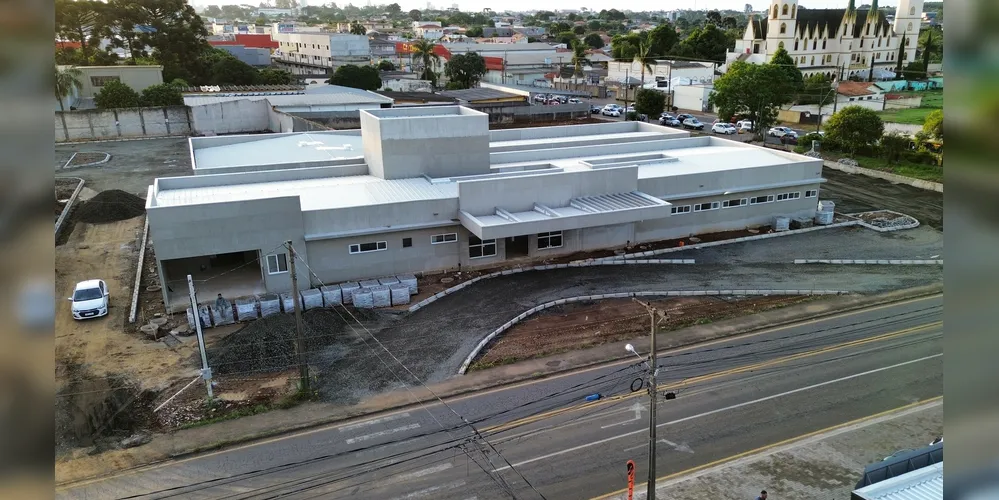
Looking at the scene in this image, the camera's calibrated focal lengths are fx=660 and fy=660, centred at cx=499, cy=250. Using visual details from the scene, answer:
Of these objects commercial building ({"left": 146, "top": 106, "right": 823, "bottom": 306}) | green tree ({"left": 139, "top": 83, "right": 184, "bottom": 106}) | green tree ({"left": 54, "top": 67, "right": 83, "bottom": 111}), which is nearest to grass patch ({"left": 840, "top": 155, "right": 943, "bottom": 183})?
commercial building ({"left": 146, "top": 106, "right": 823, "bottom": 306})

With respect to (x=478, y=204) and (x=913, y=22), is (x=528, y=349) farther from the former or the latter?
(x=913, y=22)

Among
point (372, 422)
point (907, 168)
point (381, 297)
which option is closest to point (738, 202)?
point (381, 297)

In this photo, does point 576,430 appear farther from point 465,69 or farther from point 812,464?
point 465,69

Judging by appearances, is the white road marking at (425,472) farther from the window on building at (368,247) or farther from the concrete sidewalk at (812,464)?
the window on building at (368,247)

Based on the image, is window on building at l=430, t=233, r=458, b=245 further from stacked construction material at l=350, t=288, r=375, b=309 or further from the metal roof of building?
the metal roof of building
